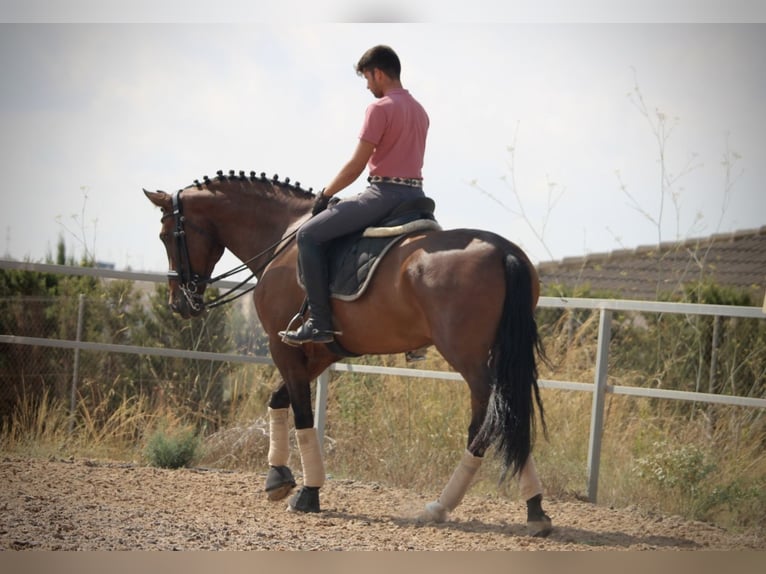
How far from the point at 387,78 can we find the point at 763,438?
4450mm

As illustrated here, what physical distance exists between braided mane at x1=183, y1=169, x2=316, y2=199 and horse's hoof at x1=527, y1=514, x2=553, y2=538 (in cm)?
294

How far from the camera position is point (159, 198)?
7.24 metres

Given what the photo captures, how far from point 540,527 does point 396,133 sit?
8.79ft

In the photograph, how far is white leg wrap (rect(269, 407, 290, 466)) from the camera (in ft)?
22.2

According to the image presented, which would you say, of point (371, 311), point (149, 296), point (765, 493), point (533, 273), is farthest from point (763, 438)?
point (149, 296)

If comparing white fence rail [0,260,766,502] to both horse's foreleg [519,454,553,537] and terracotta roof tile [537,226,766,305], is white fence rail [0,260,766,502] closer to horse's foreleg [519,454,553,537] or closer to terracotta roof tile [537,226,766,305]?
horse's foreleg [519,454,553,537]

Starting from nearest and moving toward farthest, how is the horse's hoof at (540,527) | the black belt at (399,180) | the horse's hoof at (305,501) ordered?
the horse's hoof at (540,527), the black belt at (399,180), the horse's hoof at (305,501)

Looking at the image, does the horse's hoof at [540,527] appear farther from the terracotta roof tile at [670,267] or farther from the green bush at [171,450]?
the terracotta roof tile at [670,267]

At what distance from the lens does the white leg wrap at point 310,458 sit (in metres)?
6.49

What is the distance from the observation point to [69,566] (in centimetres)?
476

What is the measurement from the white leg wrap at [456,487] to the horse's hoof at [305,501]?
0.87 meters

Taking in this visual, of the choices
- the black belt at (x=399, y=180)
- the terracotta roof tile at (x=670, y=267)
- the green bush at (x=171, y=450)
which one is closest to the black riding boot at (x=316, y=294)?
the black belt at (x=399, y=180)

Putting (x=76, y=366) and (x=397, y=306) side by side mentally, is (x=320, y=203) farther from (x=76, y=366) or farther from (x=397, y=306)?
(x=76, y=366)

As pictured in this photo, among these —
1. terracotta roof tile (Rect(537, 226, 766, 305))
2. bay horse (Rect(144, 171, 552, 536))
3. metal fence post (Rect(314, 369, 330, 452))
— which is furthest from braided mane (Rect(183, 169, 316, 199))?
terracotta roof tile (Rect(537, 226, 766, 305))
